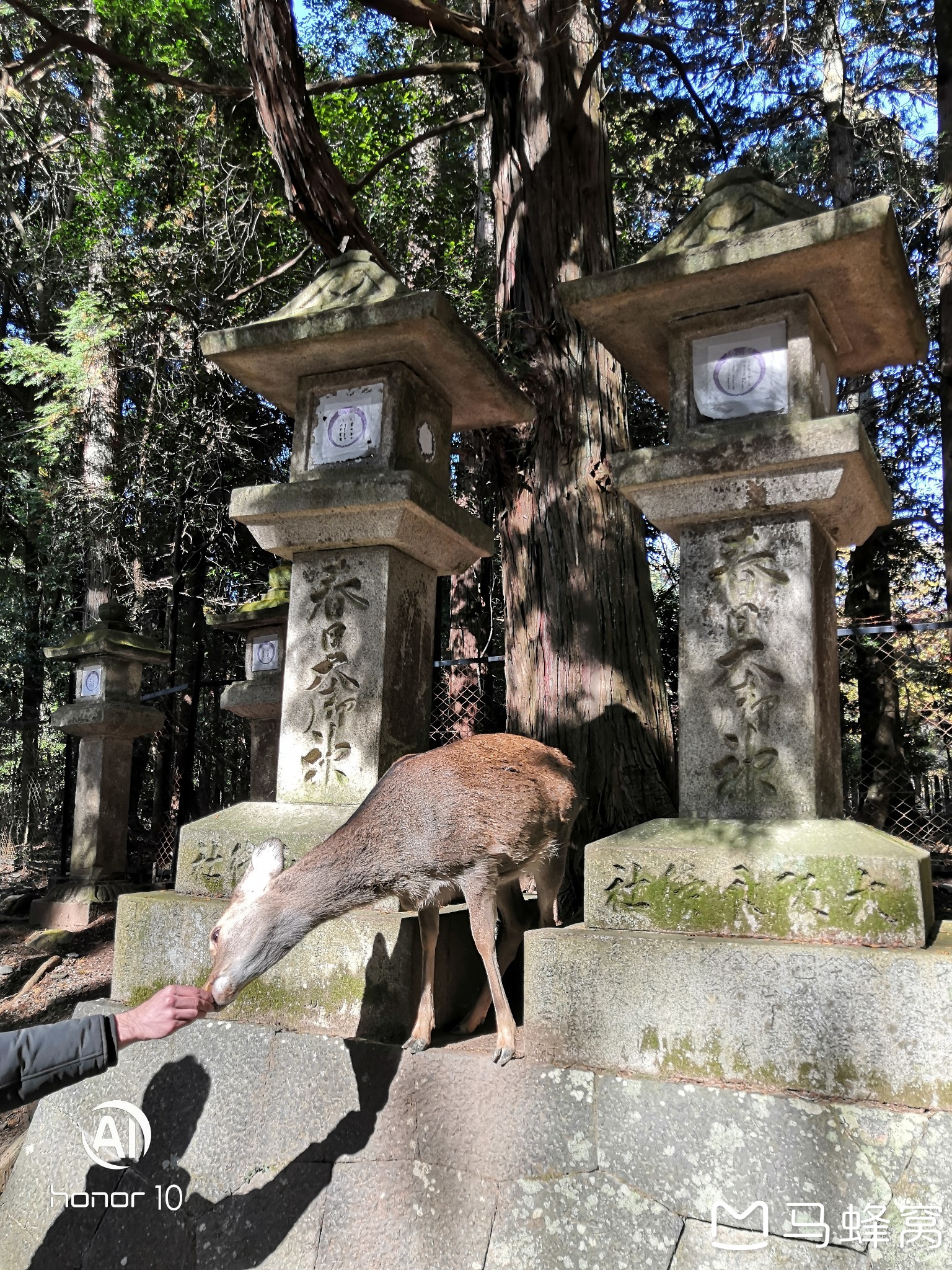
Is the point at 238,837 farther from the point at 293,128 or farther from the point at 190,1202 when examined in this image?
the point at 293,128

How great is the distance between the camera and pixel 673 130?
1032 centimetres

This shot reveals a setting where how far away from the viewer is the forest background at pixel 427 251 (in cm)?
555

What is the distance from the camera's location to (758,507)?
332cm

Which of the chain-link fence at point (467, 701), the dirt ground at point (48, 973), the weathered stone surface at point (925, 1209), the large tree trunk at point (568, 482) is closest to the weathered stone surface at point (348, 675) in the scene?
the large tree trunk at point (568, 482)

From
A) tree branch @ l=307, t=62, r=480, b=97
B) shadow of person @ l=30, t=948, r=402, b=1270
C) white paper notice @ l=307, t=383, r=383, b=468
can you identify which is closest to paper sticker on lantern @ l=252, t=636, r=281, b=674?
white paper notice @ l=307, t=383, r=383, b=468

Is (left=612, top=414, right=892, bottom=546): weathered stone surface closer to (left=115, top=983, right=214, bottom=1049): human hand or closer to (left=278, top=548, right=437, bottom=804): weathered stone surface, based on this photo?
(left=278, top=548, right=437, bottom=804): weathered stone surface

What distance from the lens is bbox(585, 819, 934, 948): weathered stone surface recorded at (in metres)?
2.83

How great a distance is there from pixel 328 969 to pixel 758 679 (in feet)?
5.96

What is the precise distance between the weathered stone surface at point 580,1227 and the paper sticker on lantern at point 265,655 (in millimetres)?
5282

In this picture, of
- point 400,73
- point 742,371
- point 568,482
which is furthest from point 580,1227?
point 400,73

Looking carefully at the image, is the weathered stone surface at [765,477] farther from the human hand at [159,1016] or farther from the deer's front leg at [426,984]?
the human hand at [159,1016]

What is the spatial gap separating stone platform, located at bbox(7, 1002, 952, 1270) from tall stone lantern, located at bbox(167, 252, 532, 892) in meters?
0.84

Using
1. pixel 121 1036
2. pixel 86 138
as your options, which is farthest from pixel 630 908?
pixel 86 138

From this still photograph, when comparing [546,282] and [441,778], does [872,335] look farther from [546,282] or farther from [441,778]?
Answer: [546,282]
